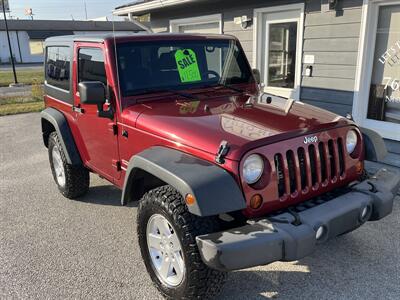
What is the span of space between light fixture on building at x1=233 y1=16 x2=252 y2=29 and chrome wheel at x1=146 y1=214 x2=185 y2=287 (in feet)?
17.6

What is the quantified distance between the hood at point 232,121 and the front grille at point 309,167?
125 mm

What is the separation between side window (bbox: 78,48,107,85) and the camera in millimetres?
3557

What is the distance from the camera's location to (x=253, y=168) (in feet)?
8.14

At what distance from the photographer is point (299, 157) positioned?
105 inches

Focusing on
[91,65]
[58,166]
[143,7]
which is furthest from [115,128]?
[143,7]

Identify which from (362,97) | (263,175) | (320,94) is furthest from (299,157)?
(320,94)

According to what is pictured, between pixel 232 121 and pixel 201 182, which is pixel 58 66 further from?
pixel 201 182

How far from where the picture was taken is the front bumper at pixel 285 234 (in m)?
2.19

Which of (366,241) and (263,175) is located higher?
(263,175)

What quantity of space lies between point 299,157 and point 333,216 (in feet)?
1.46

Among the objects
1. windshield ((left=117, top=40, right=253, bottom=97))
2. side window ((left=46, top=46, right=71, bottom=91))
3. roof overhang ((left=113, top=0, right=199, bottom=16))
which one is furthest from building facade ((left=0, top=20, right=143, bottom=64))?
windshield ((left=117, top=40, right=253, bottom=97))

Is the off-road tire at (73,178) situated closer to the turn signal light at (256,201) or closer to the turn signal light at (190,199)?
the turn signal light at (190,199)

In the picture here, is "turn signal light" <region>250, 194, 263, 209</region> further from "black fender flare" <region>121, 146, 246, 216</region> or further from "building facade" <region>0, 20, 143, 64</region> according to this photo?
"building facade" <region>0, 20, 143, 64</region>

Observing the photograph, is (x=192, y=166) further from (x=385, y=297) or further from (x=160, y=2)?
(x=160, y=2)
